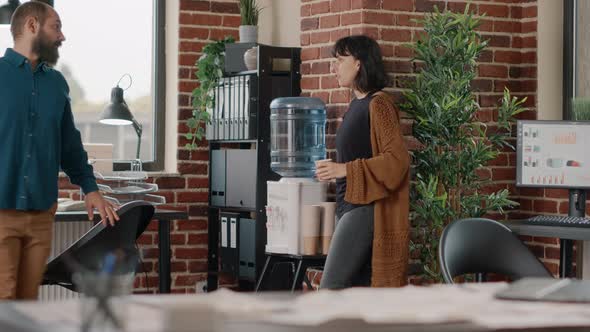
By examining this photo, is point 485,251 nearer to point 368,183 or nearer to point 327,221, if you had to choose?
point 368,183

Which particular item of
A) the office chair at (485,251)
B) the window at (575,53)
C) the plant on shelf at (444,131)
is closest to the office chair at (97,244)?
the plant on shelf at (444,131)

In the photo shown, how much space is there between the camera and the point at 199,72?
6.66m

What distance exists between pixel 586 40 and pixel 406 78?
1030 millimetres

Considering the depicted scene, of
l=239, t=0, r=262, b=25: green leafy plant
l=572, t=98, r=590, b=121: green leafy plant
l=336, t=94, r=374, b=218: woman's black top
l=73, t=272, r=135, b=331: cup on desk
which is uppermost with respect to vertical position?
l=239, t=0, r=262, b=25: green leafy plant

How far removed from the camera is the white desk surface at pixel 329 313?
6.68 feet

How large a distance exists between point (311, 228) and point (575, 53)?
1724 mm

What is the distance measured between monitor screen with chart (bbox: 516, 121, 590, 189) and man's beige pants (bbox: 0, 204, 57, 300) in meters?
2.31

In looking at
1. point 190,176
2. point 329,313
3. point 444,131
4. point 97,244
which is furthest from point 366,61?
point 329,313

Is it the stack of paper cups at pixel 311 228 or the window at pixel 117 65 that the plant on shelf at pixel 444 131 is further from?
the window at pixel 117 65

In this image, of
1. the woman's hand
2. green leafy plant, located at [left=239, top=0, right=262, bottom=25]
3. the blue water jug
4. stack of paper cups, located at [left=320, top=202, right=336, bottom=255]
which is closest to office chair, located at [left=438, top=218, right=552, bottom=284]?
the woman's hand

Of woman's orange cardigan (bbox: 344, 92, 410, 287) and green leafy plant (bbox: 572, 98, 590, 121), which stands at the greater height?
green leafy plant (bbox: 572, 98, 590, 121)

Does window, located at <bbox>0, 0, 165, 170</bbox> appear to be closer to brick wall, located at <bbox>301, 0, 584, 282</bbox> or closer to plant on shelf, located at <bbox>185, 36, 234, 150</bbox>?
plant on shelf, located at <bbox>185, 36, 234, 150</bbox>

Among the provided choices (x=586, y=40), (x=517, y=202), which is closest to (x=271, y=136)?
(x=517, y=202)

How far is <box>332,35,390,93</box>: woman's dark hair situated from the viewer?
4938mm
